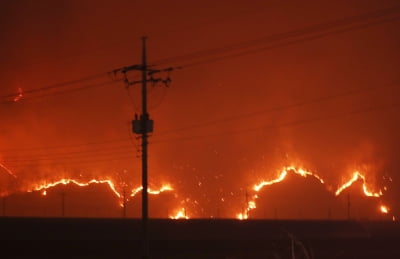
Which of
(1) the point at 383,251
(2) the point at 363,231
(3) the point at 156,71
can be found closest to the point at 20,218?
(3) the point at 156,71

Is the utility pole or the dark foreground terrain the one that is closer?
Result: the utility pole

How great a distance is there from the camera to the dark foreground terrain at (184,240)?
48.0 m

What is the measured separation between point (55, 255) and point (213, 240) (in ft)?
50.9

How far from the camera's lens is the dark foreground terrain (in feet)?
157

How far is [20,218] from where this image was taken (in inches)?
1984

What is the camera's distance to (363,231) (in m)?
72.2

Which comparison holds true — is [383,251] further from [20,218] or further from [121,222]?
[20,218]

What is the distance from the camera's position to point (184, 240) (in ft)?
183

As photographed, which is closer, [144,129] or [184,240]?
[144,129]

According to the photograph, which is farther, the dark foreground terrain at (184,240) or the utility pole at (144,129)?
the dark foreground terrain at (184,240)

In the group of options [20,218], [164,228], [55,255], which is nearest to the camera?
[55,255]

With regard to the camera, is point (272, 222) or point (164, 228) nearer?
point (164, 228)

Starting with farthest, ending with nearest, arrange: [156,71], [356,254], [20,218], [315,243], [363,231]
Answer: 1. [363,231]
2. [315,243]
3. [356,254]
4. [20,218]
5. [156,71]

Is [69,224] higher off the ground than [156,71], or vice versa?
[156,71]
